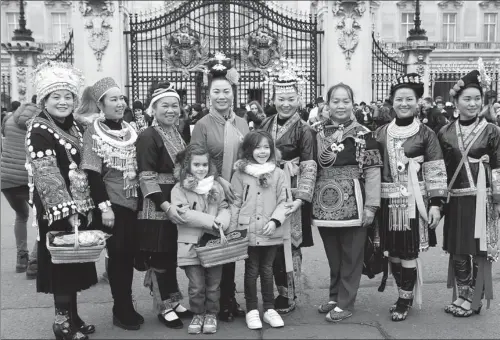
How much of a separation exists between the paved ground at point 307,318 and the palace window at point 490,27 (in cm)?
3408

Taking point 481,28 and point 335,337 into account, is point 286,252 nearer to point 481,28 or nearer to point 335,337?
point 335,337

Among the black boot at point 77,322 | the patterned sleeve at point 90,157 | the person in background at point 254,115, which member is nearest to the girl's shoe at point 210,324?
the black boot at point 77,322

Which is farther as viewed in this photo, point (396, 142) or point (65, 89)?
point (396, 142)

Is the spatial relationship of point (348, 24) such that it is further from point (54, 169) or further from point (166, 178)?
point (54, 169)

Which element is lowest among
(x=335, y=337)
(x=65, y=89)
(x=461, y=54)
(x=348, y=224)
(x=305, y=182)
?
(x=335, y=337)

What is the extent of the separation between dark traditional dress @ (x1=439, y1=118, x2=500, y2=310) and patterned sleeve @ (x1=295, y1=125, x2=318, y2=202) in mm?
1147

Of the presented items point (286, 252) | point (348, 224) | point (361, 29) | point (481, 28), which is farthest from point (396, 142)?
point (481, 28)

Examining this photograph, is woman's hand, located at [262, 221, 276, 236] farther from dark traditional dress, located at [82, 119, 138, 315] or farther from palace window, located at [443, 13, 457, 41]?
palace window, located at [443, 13, 457, 41]

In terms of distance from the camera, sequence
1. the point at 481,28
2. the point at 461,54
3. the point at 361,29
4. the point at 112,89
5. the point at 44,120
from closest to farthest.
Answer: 1. the point at 44,120
2. the point at 112,89
3. the point at 361,29
4. the point at 461,54
5. the point at 481,28

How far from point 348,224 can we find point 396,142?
2.50 ft

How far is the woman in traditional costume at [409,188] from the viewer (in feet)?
14.6

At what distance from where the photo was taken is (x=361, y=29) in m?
13.8

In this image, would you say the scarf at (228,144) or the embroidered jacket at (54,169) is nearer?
the embroidered jacket at (54,169)

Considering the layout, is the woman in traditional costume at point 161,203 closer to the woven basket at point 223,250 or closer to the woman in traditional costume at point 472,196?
the woven basket at point 223,250
